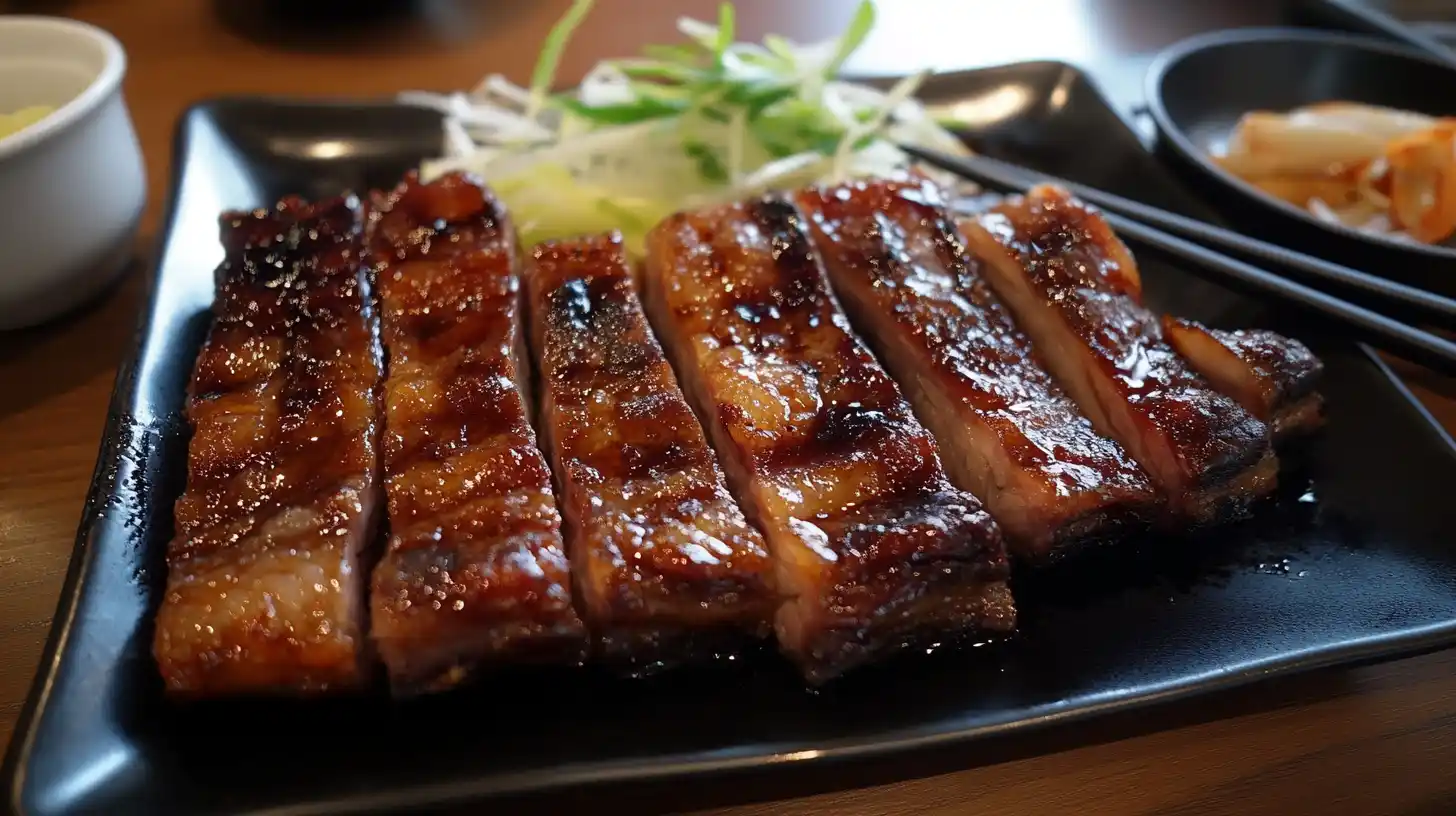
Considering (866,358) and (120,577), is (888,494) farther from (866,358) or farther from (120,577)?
(120,577)

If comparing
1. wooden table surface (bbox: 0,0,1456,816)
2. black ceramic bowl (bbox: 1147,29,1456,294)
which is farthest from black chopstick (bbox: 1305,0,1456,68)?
wooden table surface (bbox: 0,0,1456,816)

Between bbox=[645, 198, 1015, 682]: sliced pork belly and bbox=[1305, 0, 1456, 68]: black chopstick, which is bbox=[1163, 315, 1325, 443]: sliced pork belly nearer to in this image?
bbox=[645, 198, 1015, 682]: sliced pork belly

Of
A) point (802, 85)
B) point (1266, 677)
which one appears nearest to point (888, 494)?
point (1266, 677)

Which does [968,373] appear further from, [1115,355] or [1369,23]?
[1369,23]

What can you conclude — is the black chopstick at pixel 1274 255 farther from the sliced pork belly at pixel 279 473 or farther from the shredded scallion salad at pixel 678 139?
the sliced pork belly at pixel 279 473

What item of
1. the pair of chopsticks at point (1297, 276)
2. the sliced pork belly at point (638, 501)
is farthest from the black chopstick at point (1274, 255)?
the sliced pork belly at point (638, 501)

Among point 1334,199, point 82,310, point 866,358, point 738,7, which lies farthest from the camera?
point 738,7
